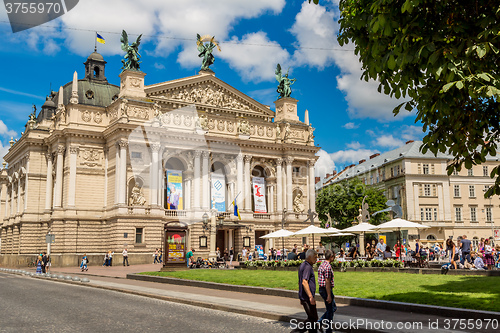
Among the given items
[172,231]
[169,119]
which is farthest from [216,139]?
[172,231]

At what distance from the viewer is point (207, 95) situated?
2436 inches

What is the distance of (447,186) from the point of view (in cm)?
8000

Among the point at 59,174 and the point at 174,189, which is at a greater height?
the point at 59,174

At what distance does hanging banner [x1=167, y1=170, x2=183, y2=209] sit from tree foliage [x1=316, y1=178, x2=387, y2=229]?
30.5 m

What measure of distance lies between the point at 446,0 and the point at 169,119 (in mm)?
50102

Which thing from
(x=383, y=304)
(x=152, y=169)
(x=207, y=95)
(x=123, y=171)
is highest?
(x=207, y=95)

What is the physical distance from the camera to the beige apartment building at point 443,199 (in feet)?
259

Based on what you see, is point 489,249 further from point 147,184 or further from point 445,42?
point 147,184

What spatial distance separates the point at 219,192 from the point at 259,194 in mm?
6161

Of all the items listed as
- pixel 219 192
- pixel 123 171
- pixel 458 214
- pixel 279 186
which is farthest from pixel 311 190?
pixel 458 214

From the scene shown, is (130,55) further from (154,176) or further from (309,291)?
(309,291)

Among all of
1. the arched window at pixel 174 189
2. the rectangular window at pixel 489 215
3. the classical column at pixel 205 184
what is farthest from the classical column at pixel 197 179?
the rectangular window at pixel 489 215

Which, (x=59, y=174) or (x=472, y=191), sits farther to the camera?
(x=472, y=191)

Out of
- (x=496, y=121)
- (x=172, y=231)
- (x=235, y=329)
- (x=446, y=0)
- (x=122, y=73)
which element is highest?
(x=122, y=73)
